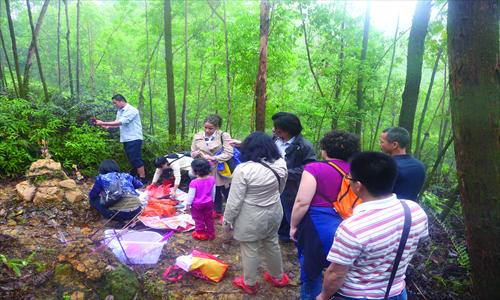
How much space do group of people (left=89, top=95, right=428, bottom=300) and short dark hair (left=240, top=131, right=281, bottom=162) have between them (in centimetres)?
1

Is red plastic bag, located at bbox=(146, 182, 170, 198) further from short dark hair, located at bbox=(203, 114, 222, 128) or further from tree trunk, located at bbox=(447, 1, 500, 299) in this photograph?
tree trunk, located at bbox=(447, 1, 500, 299)

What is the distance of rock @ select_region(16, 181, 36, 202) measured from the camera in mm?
4293

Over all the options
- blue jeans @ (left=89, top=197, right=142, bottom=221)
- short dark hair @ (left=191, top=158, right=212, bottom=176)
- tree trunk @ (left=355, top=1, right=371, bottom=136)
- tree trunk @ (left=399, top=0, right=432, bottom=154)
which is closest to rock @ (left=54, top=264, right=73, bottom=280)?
blue jeans @ (left=89, top=197, right=142, bottom=221)

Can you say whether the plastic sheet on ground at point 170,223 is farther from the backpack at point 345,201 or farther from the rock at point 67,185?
the backpack at point 345,201

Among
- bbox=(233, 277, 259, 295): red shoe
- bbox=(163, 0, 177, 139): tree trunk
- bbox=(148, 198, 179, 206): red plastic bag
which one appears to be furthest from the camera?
bbox=(163, 0, 177, 139): tree trunk

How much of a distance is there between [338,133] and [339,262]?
133 cm

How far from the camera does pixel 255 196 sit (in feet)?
8.61

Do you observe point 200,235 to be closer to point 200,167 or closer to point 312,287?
point 200,167

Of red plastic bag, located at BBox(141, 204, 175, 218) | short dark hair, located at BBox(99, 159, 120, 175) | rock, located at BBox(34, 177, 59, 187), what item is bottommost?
red plastic bag, located at BBox(141, 204, 175, 218)

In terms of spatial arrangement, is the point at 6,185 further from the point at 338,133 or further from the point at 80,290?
the point at 338,133

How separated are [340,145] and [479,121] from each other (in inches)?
38.5

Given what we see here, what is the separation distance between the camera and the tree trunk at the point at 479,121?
1569mm

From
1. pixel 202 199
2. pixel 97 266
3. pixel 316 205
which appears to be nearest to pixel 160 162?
pixel 202 199

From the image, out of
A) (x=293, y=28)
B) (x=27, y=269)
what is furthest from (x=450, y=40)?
(x=293, y=28)
